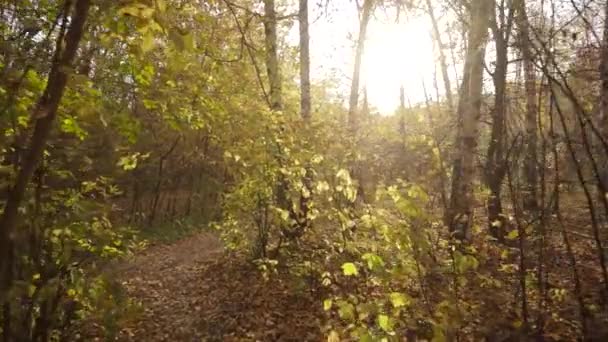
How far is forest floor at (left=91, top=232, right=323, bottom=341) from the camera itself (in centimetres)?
590

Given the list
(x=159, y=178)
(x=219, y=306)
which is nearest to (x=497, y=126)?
(x=219, y=306)

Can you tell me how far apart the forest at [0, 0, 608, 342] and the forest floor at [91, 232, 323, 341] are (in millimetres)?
36

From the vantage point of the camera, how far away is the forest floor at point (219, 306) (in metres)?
5.90

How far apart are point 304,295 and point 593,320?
357cm

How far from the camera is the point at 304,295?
21.3 ft

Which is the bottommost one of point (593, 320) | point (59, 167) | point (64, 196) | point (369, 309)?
point (593, 320)

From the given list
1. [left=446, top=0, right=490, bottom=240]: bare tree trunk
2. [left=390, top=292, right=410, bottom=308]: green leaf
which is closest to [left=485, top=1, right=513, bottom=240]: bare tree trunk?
[left=446, top=0, right=490, bottom=240]: bare tree trunk

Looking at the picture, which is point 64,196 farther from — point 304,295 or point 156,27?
point 304,295

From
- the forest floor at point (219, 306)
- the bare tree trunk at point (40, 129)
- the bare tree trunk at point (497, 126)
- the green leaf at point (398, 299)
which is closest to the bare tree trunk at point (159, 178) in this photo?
the forest floor at point (219, 306)

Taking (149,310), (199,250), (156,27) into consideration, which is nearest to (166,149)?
(199,250)

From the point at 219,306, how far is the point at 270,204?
1752 millimetres

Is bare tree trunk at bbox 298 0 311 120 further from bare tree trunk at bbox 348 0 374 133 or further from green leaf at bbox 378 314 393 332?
green leaf at bbox 378 314 393 332

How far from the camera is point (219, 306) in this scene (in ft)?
22.3

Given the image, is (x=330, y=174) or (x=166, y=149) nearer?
(x=330, y=174)
